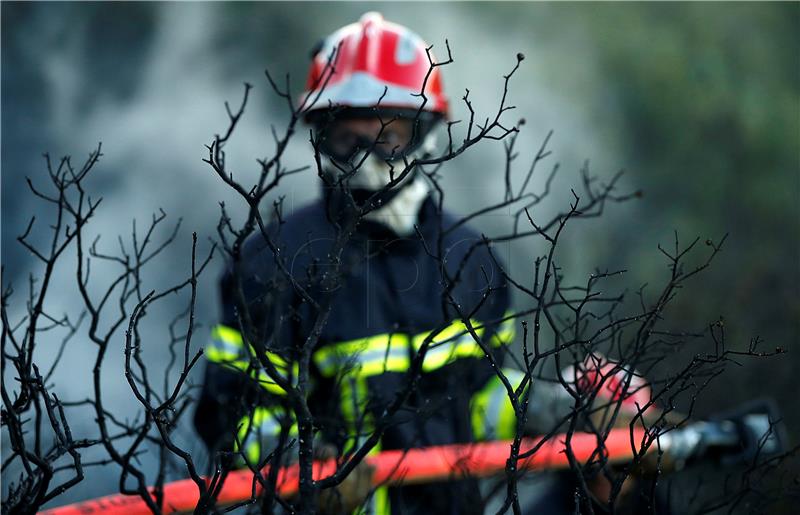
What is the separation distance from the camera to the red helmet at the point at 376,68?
423 cm

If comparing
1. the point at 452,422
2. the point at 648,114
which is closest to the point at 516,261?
the point at 648,114

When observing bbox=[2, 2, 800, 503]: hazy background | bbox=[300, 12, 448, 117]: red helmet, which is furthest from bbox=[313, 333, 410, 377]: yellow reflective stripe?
bbox=[2, 2, 800, 503]: hazy background

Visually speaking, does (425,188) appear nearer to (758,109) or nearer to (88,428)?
(88,428)

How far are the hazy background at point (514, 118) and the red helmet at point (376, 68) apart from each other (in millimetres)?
806

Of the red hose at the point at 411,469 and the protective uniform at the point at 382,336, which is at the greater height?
the protective uniform at the point at 382,336

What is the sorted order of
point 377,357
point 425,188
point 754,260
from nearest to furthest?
1. point 377,357
2. point 425,188
3. point 754,260

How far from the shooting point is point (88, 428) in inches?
248

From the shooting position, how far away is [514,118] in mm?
8312

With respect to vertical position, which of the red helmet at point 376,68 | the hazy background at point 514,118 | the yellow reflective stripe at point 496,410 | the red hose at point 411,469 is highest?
the hazy background at point 514,118

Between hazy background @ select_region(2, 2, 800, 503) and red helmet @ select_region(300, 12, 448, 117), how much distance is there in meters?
0.81

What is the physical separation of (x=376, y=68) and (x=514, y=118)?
4.14 m

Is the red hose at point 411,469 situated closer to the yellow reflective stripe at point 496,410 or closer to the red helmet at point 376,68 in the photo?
the yellow reflective stripe at point 496,410

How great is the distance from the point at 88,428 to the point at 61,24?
2.71m

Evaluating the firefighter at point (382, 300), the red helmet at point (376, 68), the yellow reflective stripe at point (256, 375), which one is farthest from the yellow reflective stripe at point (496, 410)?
the red helmet at point (376, 68)
